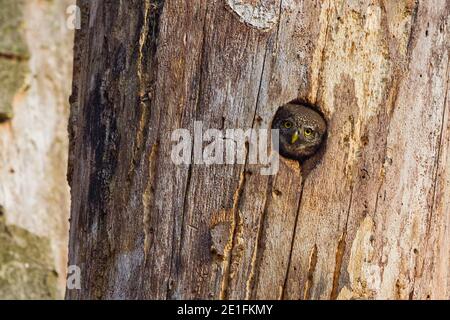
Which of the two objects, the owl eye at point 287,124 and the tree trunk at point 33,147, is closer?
the owl eye at point 287,124

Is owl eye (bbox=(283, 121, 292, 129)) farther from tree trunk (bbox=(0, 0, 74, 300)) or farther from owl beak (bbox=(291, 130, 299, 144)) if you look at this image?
tree trunk (bbox=(0, 0, 74, 300))

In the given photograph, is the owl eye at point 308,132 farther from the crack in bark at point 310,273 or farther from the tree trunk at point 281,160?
the crack in bark at point 310,273

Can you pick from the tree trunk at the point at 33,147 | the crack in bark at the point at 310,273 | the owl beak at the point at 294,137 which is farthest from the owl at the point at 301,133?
the tree trunk at the point at 33,147

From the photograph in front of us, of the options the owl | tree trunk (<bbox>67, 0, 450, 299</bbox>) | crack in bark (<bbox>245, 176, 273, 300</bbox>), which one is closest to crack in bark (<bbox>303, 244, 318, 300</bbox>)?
tree trunk (<bbox>67, 0, 450, 299</bbox>)

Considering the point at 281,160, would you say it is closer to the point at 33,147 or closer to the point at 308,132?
the point at 308,132

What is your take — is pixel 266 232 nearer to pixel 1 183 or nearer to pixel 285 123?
pixel 285 123
